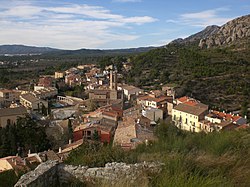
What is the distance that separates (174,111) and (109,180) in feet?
79.4

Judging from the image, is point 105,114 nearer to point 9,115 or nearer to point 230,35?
point 9,115

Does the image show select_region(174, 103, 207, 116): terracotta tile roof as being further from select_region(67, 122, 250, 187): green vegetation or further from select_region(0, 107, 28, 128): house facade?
select_region(67, 122, 250, 187): green vegetation

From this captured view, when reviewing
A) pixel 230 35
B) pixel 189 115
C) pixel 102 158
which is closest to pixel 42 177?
pixel 102 158

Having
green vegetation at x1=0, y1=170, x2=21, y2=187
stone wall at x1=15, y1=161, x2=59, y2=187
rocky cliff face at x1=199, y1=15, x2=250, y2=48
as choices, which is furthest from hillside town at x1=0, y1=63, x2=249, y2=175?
rocky cliff face at x1=199, y1=15, x2=250, y2=48

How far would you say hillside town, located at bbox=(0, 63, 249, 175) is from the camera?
18.9 meters

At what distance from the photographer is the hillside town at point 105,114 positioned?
1891 cm

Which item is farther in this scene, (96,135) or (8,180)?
(96,135)

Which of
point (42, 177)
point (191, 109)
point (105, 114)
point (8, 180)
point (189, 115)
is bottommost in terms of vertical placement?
point (189, 115)

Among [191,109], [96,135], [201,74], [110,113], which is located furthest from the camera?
[201,74]

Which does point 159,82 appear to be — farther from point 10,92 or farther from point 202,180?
point 202,180

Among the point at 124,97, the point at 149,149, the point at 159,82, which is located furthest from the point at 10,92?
the point at 149,149

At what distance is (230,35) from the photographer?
77625 millimetres

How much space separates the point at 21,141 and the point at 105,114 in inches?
297

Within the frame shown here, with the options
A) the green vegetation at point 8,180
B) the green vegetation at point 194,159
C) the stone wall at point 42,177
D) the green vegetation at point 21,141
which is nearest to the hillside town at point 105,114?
the green vegetation at point 21,141
